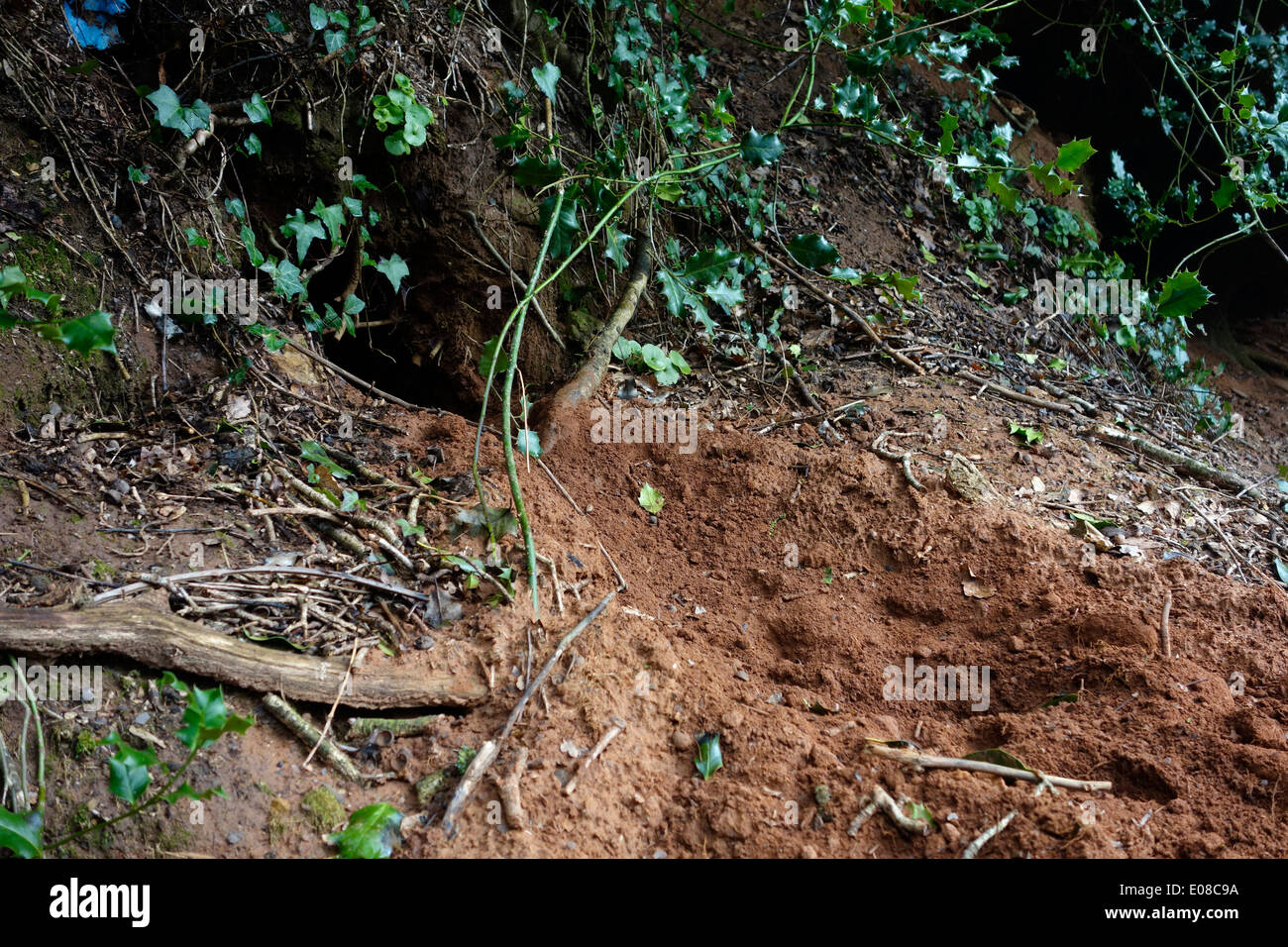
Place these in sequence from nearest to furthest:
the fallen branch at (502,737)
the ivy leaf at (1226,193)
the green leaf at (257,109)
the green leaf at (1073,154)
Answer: the fallen branch at (502,737) → the green leaf at (1073,154) → the green leaf at (257,109) → the ivy leaf at (1226,193)

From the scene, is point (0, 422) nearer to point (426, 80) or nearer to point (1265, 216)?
point (426, 80)

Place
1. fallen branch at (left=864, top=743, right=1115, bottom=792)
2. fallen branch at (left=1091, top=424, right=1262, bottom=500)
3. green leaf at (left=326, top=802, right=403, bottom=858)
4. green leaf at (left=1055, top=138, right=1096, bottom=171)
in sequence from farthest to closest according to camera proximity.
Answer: fallen branch at (left=1091, top=424, right=1262, bottom=500)
green leaf at (left=1055, top=138, right=1096, bottom=171)
fallen branch at (left=864, top=743, right=1115, bottom=792)
green leaf at (left=326, top=802, right=403, bottom=858)

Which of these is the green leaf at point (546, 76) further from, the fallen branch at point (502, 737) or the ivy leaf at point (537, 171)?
the fallen branch at point (502, 737)

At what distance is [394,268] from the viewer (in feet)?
11.9

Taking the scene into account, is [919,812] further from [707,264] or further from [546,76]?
[546,76]

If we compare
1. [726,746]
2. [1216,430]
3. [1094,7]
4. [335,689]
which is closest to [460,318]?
[335,689]

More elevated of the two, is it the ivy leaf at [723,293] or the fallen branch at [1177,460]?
the ivy leaf at [723,293]

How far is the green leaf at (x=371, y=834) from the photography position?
1.91 meters

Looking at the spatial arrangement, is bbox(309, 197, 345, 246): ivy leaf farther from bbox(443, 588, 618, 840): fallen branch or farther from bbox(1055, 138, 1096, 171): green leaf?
bbox(1055, 138, 1096, 171): green leaf

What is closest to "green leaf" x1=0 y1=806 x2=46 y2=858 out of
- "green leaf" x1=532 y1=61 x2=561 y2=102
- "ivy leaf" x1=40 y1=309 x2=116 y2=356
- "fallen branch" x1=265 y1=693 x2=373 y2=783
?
"fallen branch" x1=265 y1=693 x2=373 y2=783

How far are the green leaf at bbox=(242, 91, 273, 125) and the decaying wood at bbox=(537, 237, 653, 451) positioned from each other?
159cm

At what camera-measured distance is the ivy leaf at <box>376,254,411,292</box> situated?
362 cm

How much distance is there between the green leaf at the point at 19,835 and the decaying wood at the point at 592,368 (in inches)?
79.4

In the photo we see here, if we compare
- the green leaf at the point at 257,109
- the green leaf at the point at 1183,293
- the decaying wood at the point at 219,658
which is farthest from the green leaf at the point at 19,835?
the green leaf at the point at 1183,293
